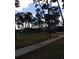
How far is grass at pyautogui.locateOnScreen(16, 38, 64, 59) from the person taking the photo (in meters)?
2.38

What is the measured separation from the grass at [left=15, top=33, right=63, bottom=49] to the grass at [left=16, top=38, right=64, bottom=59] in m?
0.12

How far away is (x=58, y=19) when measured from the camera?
240 centimetres

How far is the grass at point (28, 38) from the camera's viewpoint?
8.03ft

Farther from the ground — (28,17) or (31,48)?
(28,17)

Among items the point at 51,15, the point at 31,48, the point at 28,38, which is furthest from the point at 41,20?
the point at 31,48

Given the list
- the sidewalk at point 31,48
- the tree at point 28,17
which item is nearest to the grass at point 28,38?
the sidewalk at point 31,48

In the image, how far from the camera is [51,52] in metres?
2.41

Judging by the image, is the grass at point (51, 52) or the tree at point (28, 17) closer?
the grass at point (51, 52)

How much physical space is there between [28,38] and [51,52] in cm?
37

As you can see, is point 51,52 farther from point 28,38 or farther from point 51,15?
point 51,15

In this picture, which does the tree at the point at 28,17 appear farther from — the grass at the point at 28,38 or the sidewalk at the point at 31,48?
the sidewalk at the point at 31,48

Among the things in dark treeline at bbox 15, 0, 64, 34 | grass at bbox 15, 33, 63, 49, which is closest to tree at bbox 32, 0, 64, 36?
dark treeline at bbox 15, 0, 64, 34

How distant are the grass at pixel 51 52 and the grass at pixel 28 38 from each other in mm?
121
